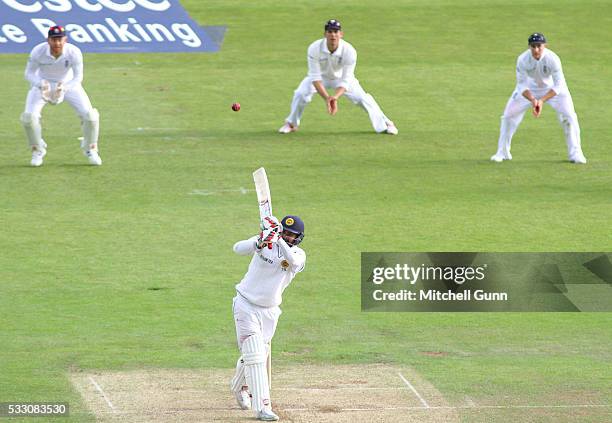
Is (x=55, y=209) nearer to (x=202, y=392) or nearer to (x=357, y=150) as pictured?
(x=357, y=150)

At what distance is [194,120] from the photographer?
72.8ft

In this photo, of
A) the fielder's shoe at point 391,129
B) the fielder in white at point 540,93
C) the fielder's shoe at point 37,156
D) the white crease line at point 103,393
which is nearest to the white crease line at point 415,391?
the white crease line at point 103,393

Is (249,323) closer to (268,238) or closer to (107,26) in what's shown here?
(268,238)

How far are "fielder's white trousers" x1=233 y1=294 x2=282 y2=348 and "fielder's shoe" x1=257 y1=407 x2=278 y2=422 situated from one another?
0.61 meters

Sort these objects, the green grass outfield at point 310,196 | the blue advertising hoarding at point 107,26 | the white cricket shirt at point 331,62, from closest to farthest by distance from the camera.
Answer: the green grass outfield at point 310,196 → the white cricket shirt at point 331,62 → the blue advertising hoarding at point 107,26

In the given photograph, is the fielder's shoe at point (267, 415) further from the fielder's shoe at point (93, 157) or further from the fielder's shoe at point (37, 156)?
the fielder's shoe at point (37, 156)

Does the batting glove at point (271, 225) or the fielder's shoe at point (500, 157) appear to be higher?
the fielder's shoe at point (500, 157)

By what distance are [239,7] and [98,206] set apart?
1339 cm

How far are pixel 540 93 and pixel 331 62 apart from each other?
3295mm

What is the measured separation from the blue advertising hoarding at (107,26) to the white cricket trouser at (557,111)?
9.10 m

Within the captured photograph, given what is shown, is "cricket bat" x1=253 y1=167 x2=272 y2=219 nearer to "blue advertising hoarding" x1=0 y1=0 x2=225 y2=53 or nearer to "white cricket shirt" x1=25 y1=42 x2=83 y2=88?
"white cricket shirt" x1=25 y1=42 x2=83 y2=88

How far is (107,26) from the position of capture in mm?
27891

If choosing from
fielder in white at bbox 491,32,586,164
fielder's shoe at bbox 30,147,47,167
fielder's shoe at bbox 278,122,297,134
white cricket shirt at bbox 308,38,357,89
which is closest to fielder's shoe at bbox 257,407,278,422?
fielder in white at bbox 491,32,586,164

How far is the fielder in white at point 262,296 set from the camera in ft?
35.5
